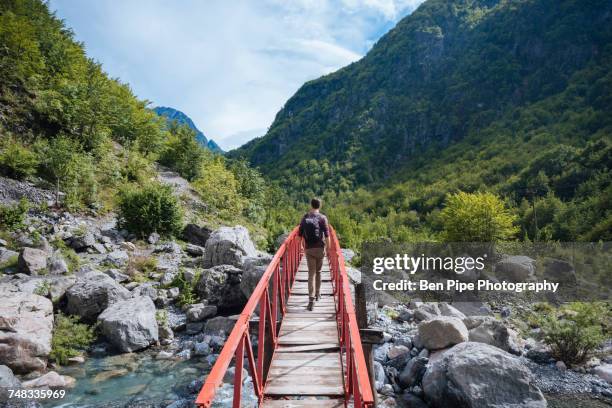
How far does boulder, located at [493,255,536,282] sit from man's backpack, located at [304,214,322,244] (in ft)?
71.9

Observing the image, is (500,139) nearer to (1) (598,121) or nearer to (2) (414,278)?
(1) (598,121)

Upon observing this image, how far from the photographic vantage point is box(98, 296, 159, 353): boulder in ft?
36.0

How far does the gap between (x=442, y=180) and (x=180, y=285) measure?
304ft

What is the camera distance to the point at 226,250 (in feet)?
54.3

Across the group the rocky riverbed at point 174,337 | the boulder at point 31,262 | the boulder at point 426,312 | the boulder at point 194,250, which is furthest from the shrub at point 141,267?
the boulder at point 426,312

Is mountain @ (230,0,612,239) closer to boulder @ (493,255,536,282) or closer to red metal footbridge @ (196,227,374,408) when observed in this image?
boulder @ (493,255,536,282)

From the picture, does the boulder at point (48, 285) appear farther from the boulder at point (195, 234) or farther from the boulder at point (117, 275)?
the boulder at point (195, 234)

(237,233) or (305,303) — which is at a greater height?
(237,233)

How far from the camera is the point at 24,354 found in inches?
365

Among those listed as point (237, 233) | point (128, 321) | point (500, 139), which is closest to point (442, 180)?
point (500, 139)

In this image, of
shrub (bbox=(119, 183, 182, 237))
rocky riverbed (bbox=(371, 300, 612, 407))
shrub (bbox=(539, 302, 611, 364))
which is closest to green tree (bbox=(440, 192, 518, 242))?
rocky riverbed (bbox=(371, 300, 612, 407))

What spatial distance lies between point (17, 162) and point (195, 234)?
9.18 m

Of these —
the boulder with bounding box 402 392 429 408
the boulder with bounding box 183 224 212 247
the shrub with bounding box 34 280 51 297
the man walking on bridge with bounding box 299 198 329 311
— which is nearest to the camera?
the man walking on bridge with bounding box 299 198 329 311

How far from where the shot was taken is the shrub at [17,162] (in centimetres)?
1808
